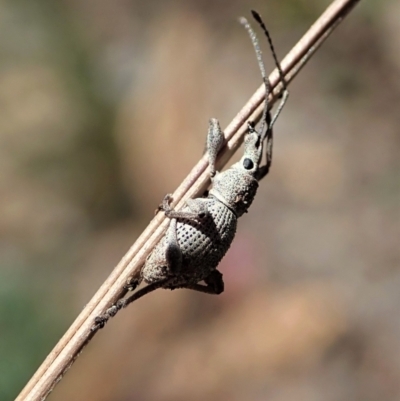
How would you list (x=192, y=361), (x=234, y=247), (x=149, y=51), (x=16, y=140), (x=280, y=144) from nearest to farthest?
(x=192, y=361) < (x=234, y=247) < (x=280, y=144) < (x=16, y=140) < (x=149, y=51)

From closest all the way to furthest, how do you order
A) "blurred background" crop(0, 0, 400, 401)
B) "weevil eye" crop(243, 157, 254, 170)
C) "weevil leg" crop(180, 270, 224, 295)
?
"weevil eye" crop(243, 157, 254, 170) < "weevil leg" crop(180, 270, 224, 295) < "blurred background" crop(0, 0, 400, 401)

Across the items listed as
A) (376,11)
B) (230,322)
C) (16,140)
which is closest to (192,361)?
(230,322)

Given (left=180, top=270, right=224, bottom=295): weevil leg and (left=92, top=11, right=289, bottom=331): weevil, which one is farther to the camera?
(left=180, top=270, right=224, bottom=295): weevil leg

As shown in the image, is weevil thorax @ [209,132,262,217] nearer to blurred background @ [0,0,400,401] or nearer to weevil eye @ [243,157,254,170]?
weevil eye @ [243,157,254,170]

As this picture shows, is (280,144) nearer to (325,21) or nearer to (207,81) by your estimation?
(207,81)

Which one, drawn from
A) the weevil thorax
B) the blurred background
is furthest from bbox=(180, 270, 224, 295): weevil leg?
the blurred background

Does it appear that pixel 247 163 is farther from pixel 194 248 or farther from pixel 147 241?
pixel 147 241

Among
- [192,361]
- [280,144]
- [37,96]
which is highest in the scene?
[280,144]
